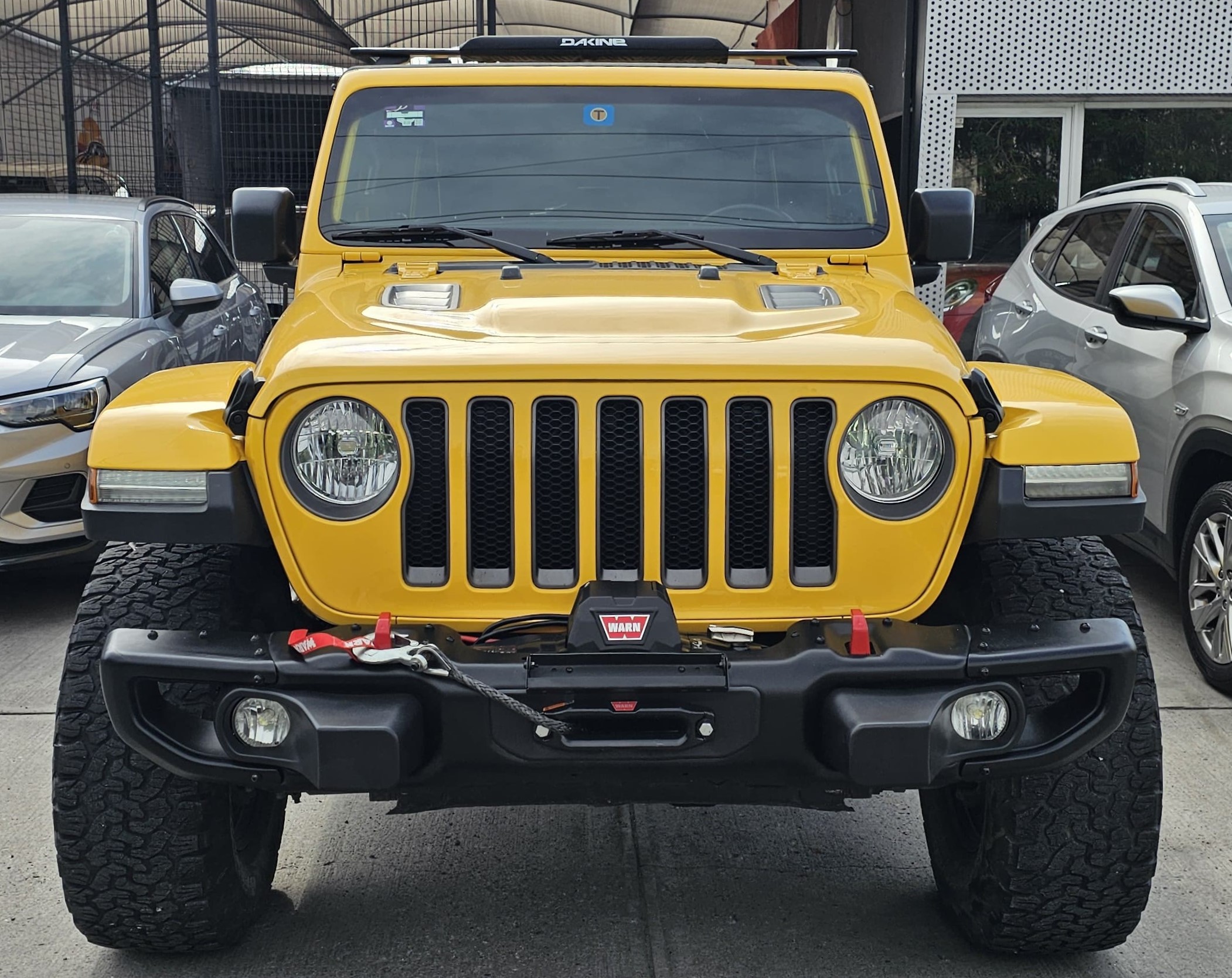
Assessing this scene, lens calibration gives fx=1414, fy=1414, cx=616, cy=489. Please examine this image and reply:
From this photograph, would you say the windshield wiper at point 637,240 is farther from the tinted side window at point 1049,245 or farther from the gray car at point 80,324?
the tinted side window at point 1049,245

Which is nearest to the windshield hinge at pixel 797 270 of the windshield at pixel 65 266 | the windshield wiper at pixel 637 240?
the windshield wiper at pixel 637 240

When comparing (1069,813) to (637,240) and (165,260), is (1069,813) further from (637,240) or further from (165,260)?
(165,260)

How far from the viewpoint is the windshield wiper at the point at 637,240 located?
3936mm

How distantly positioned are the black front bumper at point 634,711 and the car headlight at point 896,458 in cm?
29

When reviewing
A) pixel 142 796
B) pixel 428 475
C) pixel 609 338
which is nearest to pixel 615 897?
pixel 142 796

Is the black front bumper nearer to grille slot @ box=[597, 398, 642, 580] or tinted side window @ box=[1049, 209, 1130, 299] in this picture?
grille slot @ box=[597, 398, 642, 580]

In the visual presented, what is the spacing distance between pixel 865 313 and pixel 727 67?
1378 mm

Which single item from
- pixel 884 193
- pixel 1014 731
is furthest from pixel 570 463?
pixel 884 193

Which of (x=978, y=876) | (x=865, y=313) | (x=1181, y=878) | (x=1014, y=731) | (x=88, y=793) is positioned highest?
(x=865, y=313)

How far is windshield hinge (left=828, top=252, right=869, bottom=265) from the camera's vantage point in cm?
405

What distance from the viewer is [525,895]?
351 cm

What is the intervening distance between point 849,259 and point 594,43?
1336mm

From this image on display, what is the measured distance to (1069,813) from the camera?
2943 mm

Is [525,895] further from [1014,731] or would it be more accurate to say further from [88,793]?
[1014,731]
